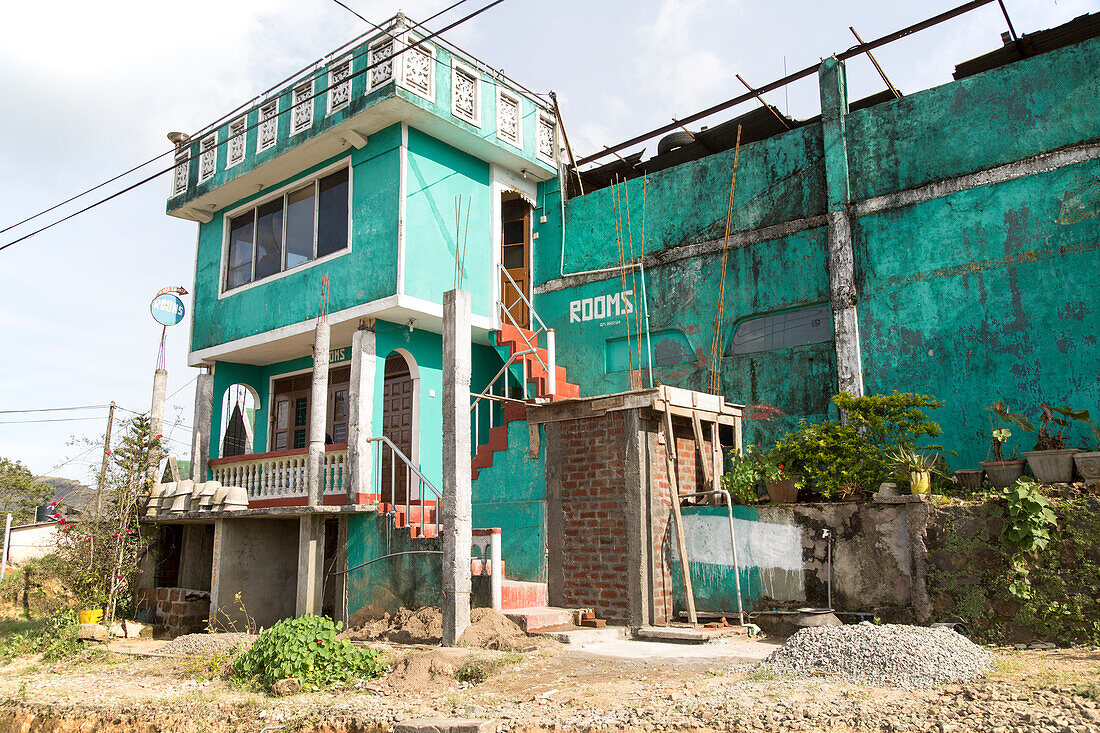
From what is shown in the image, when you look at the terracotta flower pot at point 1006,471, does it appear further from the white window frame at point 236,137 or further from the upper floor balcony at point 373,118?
the white window frame at point 236,137

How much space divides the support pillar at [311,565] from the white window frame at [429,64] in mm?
6574

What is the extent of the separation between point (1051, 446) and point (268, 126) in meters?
13.0

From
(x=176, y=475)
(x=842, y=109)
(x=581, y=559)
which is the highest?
(x=842, y=109)

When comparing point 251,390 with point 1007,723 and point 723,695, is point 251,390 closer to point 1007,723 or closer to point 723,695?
point 723,695

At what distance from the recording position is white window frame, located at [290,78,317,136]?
14.1 metres

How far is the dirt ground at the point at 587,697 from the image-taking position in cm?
511

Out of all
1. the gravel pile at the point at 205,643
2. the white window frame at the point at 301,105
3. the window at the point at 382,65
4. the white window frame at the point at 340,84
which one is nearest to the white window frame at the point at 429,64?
the window at the point at 382,65

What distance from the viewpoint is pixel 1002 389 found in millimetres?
9812

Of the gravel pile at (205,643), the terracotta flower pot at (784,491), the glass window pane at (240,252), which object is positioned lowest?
the gravel pile at (205,643)

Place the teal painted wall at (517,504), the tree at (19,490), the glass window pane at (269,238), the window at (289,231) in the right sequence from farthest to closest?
the tree at (19,490)
the glass window pane at (269,238)
the window at (289,231)
the teal painted wall at (517,504)

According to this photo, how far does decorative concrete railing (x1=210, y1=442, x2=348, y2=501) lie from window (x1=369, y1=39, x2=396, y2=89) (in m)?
5.67

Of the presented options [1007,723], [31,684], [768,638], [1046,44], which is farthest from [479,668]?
[1046,44]

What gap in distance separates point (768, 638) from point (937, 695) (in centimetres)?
309

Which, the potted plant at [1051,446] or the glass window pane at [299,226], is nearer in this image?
the potted plant at [1051,446]
